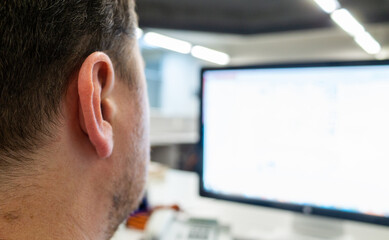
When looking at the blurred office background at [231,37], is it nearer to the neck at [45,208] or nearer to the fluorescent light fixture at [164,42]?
the fluorescent light fixture at [164,42]

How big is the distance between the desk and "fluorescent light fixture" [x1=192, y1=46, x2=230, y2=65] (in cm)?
533

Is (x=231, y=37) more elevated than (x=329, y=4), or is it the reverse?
(x=231, y=37)

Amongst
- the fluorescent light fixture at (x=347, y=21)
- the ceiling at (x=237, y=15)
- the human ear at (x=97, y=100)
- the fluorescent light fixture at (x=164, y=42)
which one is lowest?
the human ear at (x=97, y=100)

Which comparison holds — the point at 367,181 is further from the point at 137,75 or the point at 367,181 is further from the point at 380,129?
the point at 137,75

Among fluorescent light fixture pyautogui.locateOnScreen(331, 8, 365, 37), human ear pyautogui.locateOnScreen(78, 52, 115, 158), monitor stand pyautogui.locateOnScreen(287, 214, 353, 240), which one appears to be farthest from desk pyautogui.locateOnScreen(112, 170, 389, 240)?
fluorescent light fixture pyautogui.locateOnScreen(331, 8, 365, 37)

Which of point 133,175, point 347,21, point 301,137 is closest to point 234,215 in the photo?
point 301,137

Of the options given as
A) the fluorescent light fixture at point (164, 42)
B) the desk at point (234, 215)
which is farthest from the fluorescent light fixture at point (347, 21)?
the desk at point (234, 215)

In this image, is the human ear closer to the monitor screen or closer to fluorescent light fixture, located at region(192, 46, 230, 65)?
the monitor screen

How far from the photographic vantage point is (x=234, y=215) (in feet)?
2.90

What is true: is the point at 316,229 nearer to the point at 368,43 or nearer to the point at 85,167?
the point at 85,167

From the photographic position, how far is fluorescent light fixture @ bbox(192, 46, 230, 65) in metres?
6.44

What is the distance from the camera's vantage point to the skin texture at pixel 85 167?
31 centimetres

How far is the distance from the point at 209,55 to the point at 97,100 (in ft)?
22.8

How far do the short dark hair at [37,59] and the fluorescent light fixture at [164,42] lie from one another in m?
4.56
